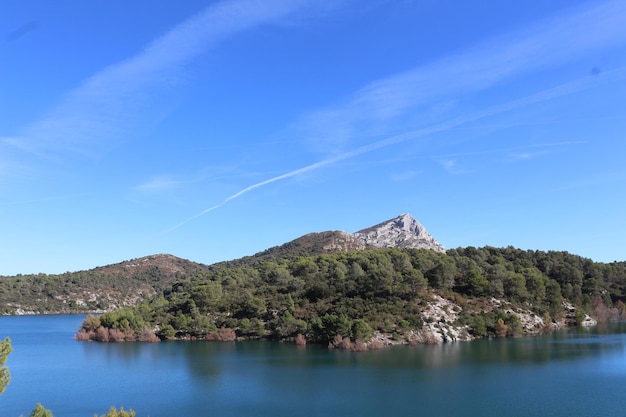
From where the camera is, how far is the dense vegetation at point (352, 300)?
→ 273ft

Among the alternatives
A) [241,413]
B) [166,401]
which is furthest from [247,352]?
[241,413]

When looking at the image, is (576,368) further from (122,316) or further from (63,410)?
(122,316)

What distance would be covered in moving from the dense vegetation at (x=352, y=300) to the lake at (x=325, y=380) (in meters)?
7.95

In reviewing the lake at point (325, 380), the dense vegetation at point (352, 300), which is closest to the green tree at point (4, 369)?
the lake at point (325, 380)

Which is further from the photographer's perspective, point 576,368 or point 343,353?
point 343,353

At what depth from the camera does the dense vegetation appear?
273 feet

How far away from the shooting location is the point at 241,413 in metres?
37.5

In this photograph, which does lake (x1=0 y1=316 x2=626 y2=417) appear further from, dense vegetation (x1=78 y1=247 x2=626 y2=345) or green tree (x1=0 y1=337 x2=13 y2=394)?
green tree (x1=0 y1=337 x2=13 y2=394)

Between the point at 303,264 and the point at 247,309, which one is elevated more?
the point at 303,264

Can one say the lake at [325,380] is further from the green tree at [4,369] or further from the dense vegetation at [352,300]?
the green tree at [4,369]

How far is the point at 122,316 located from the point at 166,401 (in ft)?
185

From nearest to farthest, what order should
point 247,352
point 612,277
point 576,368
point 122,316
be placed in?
point 576,368 < point 247,352 < point 122,316 < point 612,277

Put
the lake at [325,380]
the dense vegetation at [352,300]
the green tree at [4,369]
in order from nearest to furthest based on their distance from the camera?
the green tree at [4,369] < the lake at [325,380] < the dense vegetation at [352,300]

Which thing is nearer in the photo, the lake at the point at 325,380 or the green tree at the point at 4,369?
the green tree at the point at 4,369
